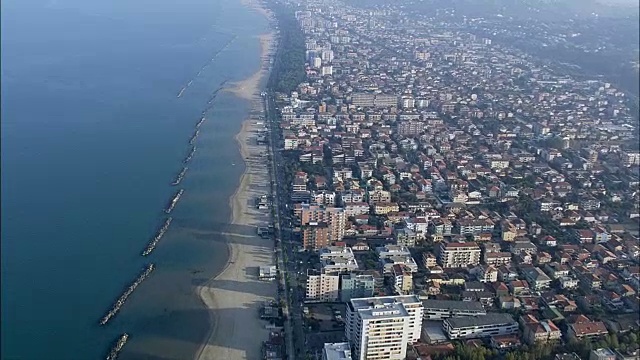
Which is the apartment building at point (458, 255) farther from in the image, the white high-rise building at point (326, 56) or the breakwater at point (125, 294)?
the white high-rise building at point (326, 56)

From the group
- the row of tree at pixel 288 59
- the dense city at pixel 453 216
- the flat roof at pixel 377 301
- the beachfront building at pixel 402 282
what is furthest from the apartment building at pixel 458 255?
the row of tree at pixel 288 59

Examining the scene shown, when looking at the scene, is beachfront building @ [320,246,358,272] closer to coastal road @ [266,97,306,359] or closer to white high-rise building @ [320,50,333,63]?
coastal road @ [266,97,306,359]

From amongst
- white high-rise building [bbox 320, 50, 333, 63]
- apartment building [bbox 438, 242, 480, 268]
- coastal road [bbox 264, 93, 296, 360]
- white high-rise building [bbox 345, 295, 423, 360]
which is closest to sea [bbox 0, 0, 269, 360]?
coastal road [bbox 264, 93, 296, 360]

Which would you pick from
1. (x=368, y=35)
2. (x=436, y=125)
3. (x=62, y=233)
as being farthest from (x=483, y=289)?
(x=368, y=35)

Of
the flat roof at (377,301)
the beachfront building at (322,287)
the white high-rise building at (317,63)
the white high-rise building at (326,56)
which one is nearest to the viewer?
the flat roof at (377,301)

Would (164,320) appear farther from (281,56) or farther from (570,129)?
(281,56)
